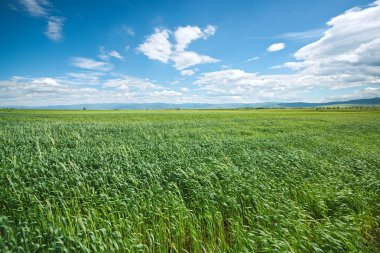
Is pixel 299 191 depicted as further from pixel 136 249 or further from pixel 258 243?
pixel 136 249

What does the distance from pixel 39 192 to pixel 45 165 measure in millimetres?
3077

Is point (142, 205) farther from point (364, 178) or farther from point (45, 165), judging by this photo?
point (364, 178)

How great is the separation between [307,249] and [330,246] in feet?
2.33

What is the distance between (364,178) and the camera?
35.2 ft

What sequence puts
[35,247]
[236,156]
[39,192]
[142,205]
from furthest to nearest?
[236,156]
[39,192]
[142,205]
[35,247]

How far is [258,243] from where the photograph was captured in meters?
5.89

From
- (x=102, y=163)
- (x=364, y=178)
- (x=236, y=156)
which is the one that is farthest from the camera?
(x=236, y=156)

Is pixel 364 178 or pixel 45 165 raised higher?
pixel 45 165

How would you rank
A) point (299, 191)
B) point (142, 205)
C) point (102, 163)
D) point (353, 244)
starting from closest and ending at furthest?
point (353, 244) < point (142, 205) < point (299, 191) < point (102, 163)

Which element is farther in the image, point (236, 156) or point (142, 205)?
point (236, 156)

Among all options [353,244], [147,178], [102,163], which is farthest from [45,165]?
[353,244]

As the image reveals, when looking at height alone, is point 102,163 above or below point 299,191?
above

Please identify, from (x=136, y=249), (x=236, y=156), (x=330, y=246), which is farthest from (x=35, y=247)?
(x=236, y=156)

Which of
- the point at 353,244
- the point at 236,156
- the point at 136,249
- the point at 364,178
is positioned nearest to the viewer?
the point at 136,249
